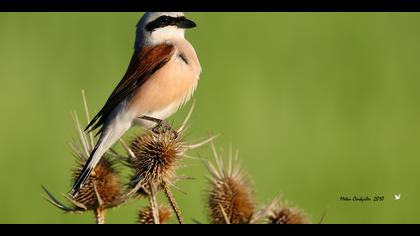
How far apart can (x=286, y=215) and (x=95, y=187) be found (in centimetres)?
101

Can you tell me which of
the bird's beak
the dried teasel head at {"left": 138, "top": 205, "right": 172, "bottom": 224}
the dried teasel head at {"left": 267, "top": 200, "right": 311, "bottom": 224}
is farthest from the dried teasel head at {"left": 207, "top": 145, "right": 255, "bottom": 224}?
the bird's beak

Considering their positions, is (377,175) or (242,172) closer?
(242,172)

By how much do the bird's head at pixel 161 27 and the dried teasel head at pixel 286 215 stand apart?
132 cm

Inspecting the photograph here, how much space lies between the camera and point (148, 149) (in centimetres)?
393

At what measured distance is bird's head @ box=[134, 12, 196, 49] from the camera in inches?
185

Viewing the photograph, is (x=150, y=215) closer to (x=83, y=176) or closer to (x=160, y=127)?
(x=83, y=176)

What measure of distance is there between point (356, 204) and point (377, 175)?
48 centimetres

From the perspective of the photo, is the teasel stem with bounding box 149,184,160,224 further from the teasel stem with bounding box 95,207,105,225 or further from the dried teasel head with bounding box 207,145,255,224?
the dried teasel head with bounding box 207,145,255,224

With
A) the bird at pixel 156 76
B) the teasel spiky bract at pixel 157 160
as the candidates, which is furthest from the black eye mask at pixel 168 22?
the teasel spiky bract at pixel 157 160

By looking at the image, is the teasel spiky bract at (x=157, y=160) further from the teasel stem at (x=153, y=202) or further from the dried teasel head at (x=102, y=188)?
the dried teasel head at (x=102, y=188)

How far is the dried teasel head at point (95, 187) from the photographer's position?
372 cm
